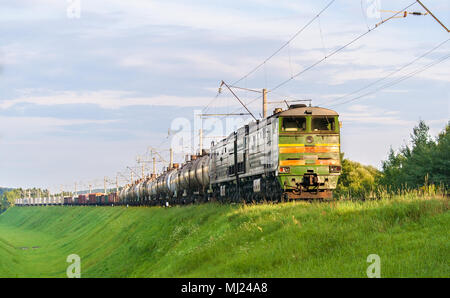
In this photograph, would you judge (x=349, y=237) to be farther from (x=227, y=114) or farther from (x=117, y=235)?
(x=117, y=235)

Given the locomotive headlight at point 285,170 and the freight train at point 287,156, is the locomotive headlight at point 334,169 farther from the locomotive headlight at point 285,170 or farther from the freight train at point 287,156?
the locomotive headlight at point 285,170

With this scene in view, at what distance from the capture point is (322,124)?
27906mm

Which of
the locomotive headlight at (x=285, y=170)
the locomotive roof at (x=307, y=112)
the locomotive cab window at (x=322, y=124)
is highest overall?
the locomotive roof at (x=307, y=112)

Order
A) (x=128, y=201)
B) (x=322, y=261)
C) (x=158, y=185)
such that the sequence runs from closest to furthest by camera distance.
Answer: (x=322, y=261)
(x=158, y=185)
(x=128, y=201)

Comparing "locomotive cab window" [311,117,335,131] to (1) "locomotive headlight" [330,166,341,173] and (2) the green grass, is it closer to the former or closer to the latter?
(1) "locomotive headlight" [330,166,341,173]

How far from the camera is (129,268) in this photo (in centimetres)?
3781

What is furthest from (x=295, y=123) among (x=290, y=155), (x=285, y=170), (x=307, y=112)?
(x=285, y=170)

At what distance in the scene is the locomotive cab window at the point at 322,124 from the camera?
27.8 metres

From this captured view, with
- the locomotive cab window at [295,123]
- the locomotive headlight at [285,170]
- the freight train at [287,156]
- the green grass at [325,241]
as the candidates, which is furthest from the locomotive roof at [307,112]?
the green grass at [325,241]

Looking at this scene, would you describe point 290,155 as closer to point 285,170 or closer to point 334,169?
point 285,170
